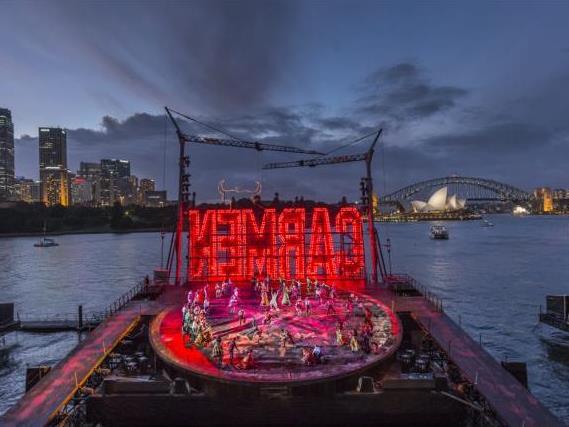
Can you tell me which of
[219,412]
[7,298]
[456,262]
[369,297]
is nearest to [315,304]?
[369,297]

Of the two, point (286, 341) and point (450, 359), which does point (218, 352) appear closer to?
point (286, 341)

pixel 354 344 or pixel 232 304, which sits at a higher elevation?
pixel 232 304

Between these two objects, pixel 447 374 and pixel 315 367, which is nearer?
pixel 315 367

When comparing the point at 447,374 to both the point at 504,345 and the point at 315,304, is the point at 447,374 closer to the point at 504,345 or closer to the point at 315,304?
the point at 315,304

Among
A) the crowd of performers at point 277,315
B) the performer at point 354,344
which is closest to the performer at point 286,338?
the crowd of performers at point 277,315

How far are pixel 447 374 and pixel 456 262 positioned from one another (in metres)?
89.2

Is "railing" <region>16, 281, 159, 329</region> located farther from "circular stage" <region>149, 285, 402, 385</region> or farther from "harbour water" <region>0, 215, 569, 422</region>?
"circular stage" <region>149, 285, 402, 385</region>

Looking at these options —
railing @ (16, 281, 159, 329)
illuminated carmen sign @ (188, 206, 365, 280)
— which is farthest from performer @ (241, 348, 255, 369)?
illuminated carmen sign @ (188, 206, 365, 280)

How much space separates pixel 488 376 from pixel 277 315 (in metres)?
14.9

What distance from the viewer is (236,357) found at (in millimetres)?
24219

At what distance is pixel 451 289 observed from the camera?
242ft

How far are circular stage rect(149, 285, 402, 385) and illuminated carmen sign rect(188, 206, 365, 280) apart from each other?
32.8ft

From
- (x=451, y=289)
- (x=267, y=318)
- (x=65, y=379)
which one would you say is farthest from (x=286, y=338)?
(x=451, y=289)

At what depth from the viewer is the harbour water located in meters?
39.4
